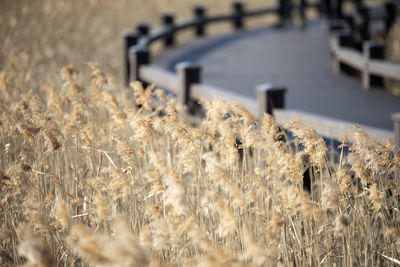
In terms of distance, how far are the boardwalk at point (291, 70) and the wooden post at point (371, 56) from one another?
155 mm

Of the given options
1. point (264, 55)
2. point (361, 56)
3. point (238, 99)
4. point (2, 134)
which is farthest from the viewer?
point (264, 55)

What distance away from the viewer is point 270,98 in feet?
15.0

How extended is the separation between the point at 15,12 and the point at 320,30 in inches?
288

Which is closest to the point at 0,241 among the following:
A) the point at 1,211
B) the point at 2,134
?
the point at 1,211

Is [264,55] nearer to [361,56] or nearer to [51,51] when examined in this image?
[361,56]

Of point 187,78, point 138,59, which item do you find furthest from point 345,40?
point 187,78

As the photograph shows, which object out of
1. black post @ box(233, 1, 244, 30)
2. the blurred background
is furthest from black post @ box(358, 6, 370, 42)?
the blurred background

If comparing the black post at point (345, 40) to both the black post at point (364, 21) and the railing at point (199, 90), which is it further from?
the black post at point (364, 21)

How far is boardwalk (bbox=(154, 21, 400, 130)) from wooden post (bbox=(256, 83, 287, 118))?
1250 millimetres

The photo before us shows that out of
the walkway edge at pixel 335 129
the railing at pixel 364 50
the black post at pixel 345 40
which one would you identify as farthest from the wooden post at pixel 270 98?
the black post at pixel 345 40

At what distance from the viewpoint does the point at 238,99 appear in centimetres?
493

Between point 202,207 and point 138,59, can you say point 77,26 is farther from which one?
point 202,207

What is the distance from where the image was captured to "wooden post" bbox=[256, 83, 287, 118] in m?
4.56

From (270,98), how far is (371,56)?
2.99m
